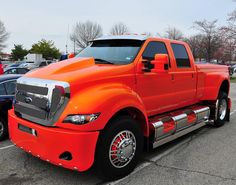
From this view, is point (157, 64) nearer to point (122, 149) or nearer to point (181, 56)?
point (122, 149)

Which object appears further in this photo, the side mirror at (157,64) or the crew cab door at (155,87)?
the crew cab door at (155,87)

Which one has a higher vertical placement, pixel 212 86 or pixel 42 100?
pixel 42 100

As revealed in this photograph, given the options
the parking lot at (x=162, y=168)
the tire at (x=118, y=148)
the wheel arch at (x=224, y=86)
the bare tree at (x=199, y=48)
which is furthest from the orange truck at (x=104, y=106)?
the bare tree at (x=199, y=48)

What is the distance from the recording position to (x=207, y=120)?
716cm

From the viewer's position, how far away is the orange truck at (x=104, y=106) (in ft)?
12.5

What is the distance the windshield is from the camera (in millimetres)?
4945

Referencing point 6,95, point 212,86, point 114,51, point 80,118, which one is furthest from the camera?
point 212,86

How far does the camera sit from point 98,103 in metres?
3.86

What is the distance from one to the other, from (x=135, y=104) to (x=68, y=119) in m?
1.13

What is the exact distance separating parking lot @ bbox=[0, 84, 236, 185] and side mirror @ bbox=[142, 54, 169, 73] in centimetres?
158

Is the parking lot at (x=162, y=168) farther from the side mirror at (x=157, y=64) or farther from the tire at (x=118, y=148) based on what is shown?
the side mirror at (x=157, y=64)

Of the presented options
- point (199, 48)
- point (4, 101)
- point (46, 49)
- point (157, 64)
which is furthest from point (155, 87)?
point (46, 49)

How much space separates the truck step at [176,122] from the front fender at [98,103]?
3.51ft

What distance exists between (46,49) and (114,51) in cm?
7572
